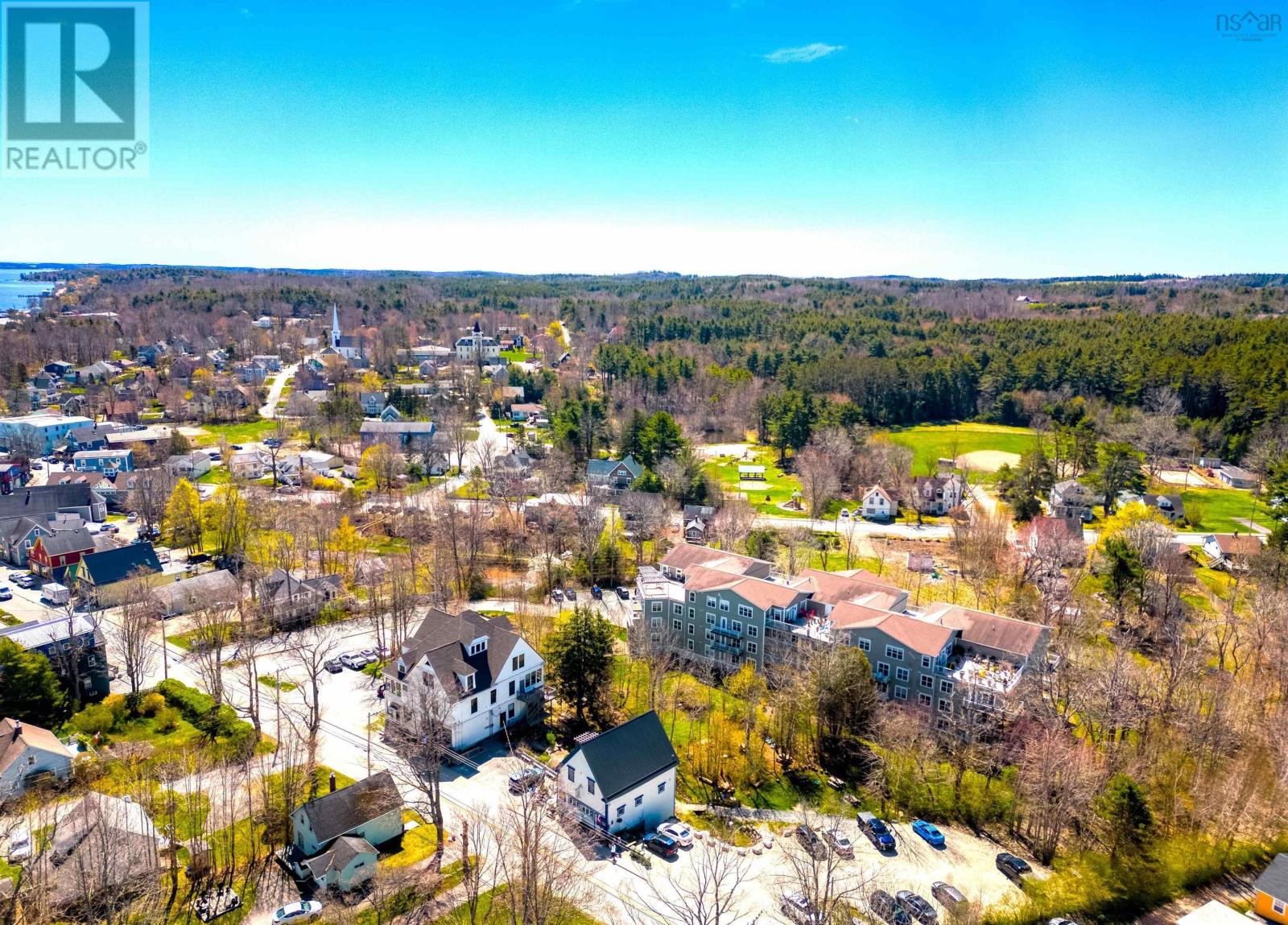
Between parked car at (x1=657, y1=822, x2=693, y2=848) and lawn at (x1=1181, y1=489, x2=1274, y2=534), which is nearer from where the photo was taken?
parked car at (x1=657, y1=822, x2=693, y2=848)

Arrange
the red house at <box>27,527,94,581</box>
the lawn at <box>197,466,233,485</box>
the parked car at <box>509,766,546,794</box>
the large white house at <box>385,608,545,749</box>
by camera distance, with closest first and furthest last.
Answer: the parked car at <box>509,766,546,794</box>, the large white house at <box>385,608,545,749</box>, the red house at <box>27,527,94,581</box>, the lawn at <box>197,466,233,485</box>

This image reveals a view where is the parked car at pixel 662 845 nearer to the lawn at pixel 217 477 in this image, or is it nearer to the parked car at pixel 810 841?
the parked car at pixel 810 841

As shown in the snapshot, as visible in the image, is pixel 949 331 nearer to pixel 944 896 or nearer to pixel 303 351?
pixel 303 351

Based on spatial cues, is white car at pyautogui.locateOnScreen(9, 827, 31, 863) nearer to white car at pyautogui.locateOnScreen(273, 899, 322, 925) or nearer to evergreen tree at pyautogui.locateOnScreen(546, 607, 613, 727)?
white car at pyautogui.locateOnScreen(273, 899, 322, 925)

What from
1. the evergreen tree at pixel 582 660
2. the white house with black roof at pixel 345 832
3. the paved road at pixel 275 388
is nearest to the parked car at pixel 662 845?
the evergreen tree at pixel 582 660

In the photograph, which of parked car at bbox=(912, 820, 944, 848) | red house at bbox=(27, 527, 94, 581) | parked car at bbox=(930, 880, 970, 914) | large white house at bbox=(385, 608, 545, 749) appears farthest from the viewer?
red house at bbox=(27, 527, 94, 581)

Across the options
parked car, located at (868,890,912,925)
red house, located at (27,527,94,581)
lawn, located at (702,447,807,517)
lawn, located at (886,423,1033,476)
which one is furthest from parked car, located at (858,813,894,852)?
lawn, located at (886,423,1033,476)

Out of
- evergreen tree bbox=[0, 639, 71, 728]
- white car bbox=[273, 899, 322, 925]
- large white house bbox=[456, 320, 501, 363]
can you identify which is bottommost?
white car bbox=[273, 899, 322, 925]
